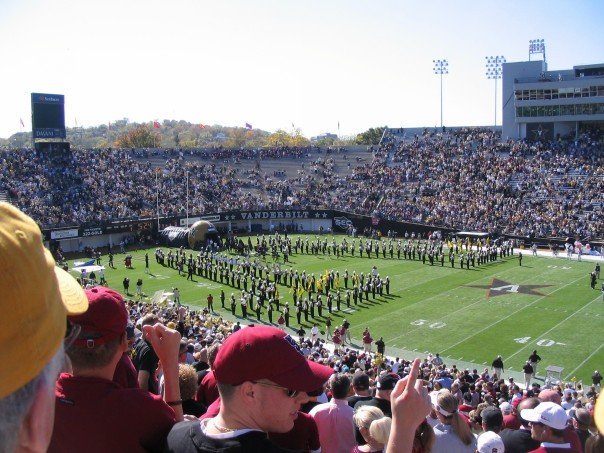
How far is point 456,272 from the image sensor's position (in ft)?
102

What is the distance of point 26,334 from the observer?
1.36 metres

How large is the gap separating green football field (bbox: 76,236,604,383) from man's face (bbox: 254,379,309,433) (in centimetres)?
1573

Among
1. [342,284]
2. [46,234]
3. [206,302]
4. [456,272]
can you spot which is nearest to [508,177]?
[456,272]

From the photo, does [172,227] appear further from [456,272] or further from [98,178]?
[456,272]

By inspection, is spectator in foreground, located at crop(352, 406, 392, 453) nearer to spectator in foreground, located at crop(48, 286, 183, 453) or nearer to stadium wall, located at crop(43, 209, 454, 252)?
spectator in foreground, located at crop(48, 286, 183, 453)

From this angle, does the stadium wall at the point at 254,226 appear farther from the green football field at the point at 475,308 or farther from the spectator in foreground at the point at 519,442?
the spectator in foreground at the point at 519,442

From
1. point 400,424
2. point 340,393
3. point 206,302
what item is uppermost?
point 400,424

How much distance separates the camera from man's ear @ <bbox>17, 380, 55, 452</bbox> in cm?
140

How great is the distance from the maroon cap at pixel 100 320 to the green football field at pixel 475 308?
52.0ft

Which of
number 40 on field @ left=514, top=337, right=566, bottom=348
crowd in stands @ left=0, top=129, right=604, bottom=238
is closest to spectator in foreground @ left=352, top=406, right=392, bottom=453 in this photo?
number 40 on field @ left=514, top=337, right=566, bottom=348

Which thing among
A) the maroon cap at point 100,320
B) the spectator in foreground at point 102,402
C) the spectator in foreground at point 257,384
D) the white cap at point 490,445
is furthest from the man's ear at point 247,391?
the white cap at point 490,445

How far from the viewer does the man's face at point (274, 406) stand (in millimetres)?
2523

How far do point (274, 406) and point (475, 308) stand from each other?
2265 centimetres

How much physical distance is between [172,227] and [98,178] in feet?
32.4
